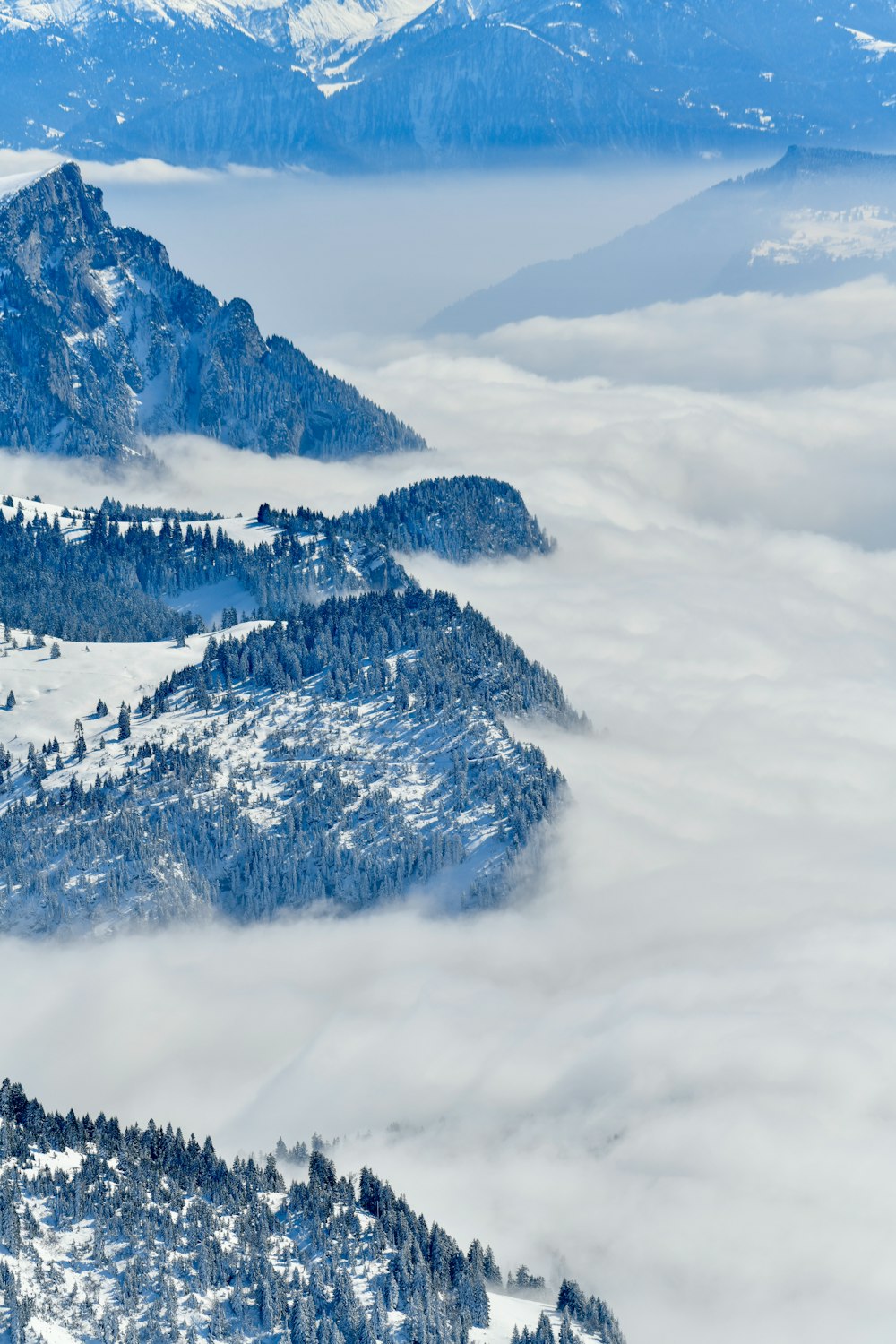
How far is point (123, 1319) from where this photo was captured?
199375 mm

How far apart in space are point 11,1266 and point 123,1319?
43.1 feet

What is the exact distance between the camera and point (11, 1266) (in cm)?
19962

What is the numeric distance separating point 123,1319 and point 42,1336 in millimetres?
10310

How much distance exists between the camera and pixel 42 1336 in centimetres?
19188

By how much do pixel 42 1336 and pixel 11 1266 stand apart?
1029 cm
